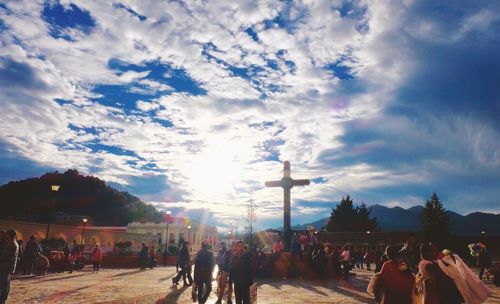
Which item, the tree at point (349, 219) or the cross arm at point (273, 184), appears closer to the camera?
the cross arm at point (273, 184)

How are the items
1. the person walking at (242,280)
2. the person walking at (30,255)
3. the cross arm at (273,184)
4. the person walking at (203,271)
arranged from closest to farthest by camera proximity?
the person walking at (242,280) < the person walking at (203,271) < the person walking at (30,255) < the cross arm at (273,184)

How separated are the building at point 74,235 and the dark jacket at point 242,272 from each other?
79.0ft

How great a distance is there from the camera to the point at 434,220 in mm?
54844

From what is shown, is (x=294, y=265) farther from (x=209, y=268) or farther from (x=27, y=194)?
(x=27, y=194)

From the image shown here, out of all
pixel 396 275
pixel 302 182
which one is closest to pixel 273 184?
pixel 302 182

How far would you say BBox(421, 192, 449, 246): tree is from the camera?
51769mm

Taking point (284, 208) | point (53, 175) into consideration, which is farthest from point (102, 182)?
point (284, 208)

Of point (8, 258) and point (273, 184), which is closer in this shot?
point (8, 258)

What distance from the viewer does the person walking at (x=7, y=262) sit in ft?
25.8

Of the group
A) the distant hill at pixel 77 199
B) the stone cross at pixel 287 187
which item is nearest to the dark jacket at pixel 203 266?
the stone cross at pixel 287 187

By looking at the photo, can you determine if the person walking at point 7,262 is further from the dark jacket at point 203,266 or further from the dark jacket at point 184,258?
the dark jacket at point 184,258

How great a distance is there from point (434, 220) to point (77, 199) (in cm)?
8896

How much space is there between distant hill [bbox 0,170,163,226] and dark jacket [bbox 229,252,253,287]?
3517 inches

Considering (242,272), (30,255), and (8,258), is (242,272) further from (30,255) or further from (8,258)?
(30,255)
